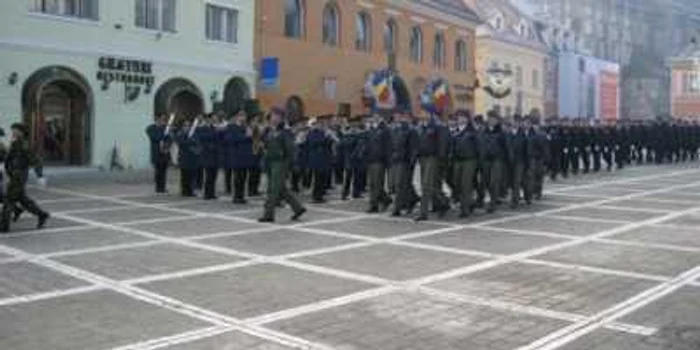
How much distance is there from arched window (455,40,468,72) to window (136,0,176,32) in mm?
20549

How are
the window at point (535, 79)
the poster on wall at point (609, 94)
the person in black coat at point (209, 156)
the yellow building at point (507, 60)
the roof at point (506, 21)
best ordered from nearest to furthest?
1. the person in black coat at point (209, 156)
2. the yellow building at point (507, 60)
3. the roof at point (506, 21)
4. the window at point (535, 79)
5. the poster on wall at point (609, 94)

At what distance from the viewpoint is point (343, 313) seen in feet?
28.6

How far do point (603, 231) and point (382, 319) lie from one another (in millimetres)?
7651

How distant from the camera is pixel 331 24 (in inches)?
1496

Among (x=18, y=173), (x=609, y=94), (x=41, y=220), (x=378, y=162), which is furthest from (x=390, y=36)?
(x=609, y=94)

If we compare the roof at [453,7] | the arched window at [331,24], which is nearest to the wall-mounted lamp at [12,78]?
the arched window at [331,24]

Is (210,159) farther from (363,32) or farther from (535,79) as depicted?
(535,79)

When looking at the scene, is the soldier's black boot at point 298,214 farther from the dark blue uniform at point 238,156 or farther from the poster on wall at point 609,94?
the poster on wall at point 609,94

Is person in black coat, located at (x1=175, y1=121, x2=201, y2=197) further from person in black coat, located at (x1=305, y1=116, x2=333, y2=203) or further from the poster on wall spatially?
the poster on wall

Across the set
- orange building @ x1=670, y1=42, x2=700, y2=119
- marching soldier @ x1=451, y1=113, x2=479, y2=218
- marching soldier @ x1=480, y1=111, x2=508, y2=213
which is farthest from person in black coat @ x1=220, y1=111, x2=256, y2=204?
orange building @ x1=670, y1=42, x2=700, y2=119

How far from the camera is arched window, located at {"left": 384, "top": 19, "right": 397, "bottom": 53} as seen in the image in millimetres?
41594

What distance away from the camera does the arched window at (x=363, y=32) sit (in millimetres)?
39688

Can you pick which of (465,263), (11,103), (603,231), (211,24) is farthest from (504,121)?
(211,24)

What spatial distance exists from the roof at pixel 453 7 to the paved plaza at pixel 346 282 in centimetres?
2801
